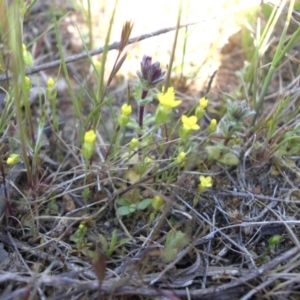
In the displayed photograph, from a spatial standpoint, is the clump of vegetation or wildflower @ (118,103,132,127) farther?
wildflower @ (118,103,132,127)

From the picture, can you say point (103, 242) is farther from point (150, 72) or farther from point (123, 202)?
point (150, 72)

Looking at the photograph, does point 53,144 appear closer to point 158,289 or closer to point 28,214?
point 28,214

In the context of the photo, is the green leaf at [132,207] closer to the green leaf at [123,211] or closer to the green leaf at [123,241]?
the green leaf at [123,211]

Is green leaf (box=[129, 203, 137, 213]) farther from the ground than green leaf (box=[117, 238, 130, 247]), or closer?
farther from the ground

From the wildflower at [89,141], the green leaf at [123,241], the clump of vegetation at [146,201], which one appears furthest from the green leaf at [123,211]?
the wildflower at [89,141]

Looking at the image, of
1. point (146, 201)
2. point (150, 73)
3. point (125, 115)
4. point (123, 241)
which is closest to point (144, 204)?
point (146, 201)

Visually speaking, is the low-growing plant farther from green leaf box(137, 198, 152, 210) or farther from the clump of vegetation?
green leaf box(137, 198, 152, 210)

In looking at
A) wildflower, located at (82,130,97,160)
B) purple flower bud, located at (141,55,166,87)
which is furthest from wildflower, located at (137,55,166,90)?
wildflower, located at (82,130,97,160)

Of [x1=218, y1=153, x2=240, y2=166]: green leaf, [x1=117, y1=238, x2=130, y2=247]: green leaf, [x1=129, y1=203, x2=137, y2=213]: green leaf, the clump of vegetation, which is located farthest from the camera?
[x1=218, y1=153, x2=240, y2=166]: green leaf

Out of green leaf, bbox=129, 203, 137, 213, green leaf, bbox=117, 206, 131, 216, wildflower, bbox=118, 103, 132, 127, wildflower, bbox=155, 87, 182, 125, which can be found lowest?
green leaf, bbox=117, 206, 131, 216
